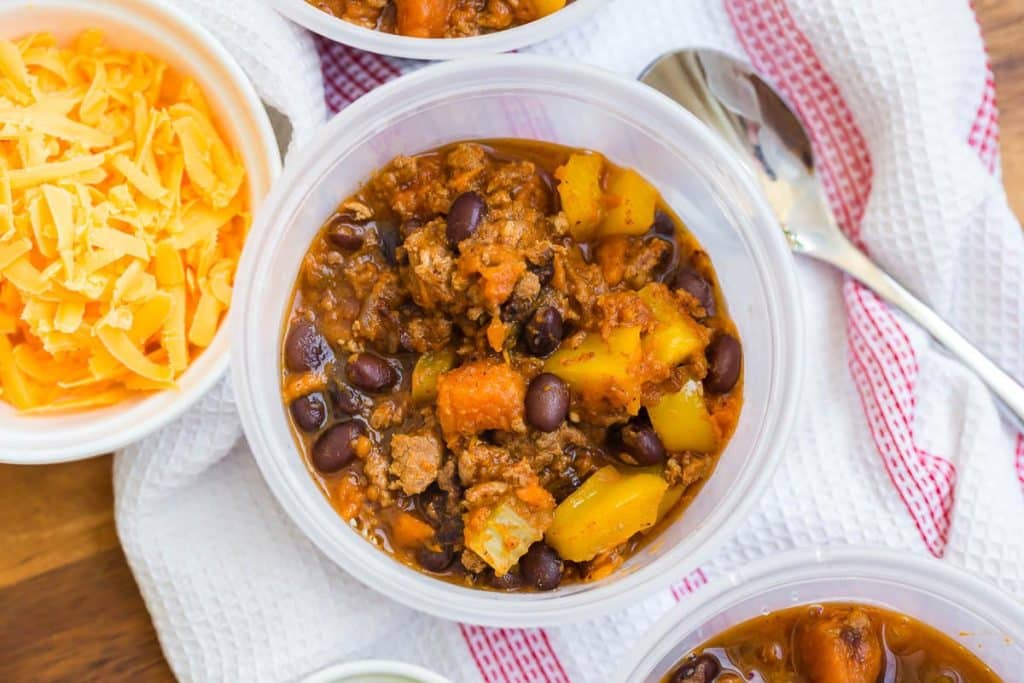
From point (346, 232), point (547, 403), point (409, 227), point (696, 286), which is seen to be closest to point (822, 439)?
point (696, 286)

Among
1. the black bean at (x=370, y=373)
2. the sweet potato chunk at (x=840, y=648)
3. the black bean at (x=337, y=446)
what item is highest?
the black bean at (x=370, y=373)

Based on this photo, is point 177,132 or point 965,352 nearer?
point 177,132

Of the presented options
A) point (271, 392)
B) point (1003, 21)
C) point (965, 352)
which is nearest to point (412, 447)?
point (271, 392)

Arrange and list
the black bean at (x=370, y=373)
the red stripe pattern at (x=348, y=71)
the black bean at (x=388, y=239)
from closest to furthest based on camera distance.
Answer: the black bean at (x=370, y=373) < the black bean at (x=388, y=239) < the red stripe pattern at (x=348, y=71)

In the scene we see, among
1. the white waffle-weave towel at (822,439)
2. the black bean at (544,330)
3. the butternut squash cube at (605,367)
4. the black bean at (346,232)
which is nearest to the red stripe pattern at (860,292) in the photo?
the white waffle-weave towel at (822,439)

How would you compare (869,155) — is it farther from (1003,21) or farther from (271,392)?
(271,392)

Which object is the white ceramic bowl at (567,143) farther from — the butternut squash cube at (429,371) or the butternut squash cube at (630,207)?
the butternut squash cube at (429,371)
